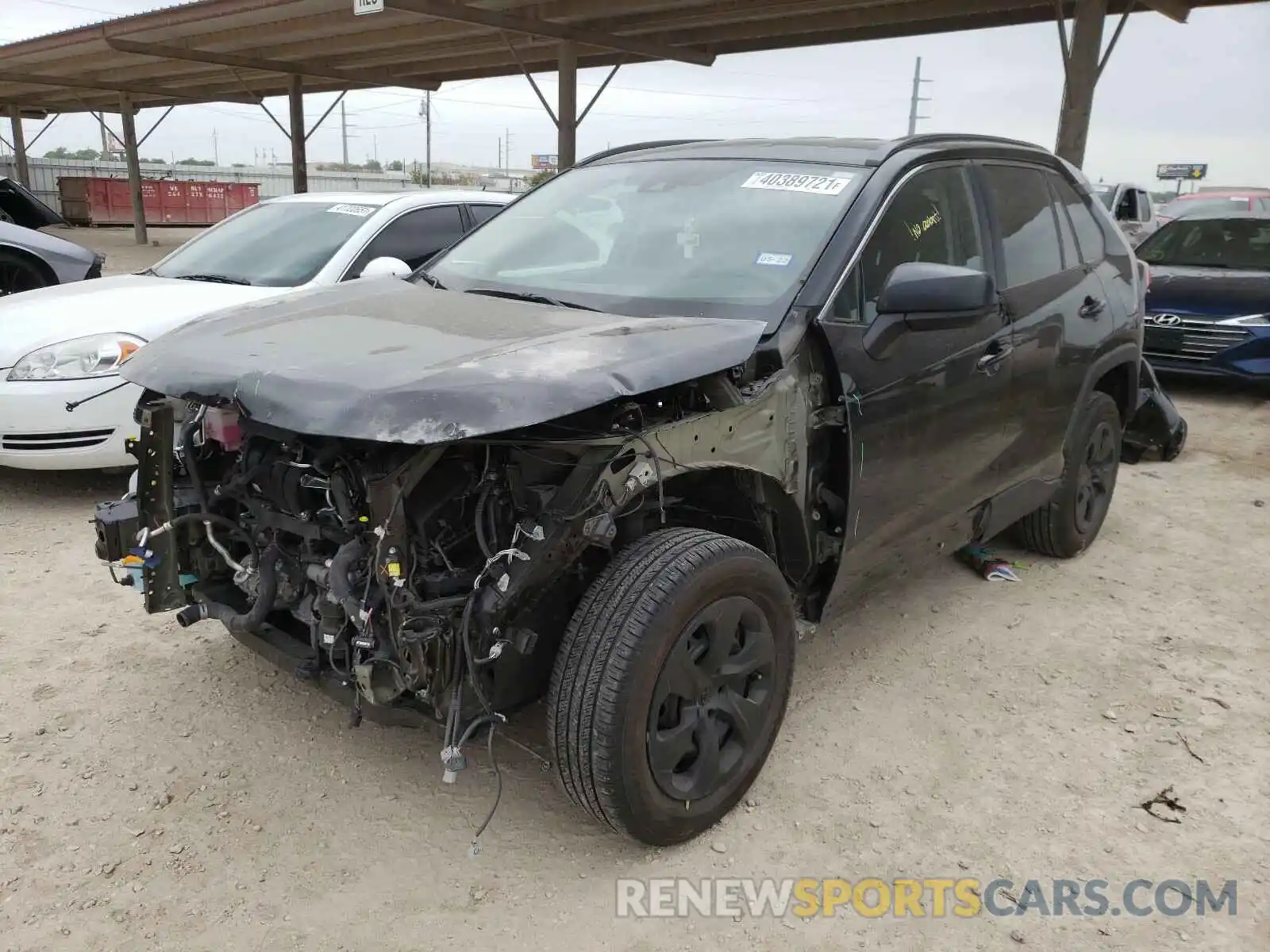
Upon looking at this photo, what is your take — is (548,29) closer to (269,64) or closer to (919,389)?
(269,64)

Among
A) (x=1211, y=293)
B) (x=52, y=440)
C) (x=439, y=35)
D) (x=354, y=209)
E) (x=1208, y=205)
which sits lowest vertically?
(x=52, y=440)

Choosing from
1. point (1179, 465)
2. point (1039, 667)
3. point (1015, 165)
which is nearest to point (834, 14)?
point (1179, 465)

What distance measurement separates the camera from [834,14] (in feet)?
36.1

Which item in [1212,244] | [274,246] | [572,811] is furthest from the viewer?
[1212,244]

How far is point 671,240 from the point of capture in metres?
3.20

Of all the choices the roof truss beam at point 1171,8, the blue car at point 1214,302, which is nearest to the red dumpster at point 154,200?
the roof truss beam at point 1171,8

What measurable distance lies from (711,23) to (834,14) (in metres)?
1.50

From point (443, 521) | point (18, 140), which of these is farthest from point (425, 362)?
point (18, 140)

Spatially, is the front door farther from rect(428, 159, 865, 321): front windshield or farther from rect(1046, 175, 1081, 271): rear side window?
rect(1046, 175, 1081, 271): rear side window

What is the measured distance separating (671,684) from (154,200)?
35.3 metres

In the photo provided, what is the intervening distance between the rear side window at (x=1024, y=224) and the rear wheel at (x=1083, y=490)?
2.58ft

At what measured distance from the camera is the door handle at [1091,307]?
4.08 meters

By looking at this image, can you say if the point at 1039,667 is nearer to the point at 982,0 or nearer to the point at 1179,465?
the point at 1179,465

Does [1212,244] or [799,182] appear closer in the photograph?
[799,182]
